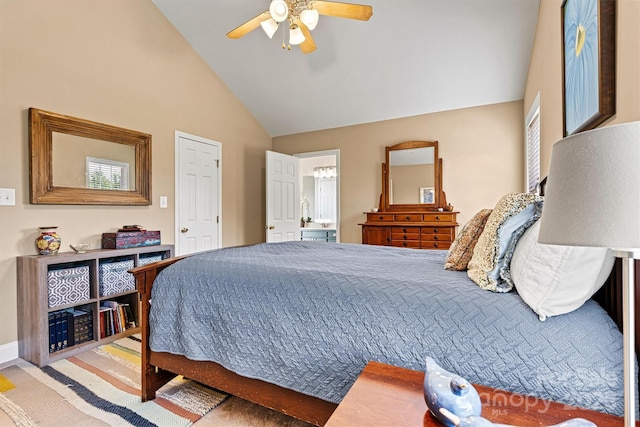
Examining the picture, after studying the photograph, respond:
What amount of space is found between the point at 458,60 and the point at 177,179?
344cm

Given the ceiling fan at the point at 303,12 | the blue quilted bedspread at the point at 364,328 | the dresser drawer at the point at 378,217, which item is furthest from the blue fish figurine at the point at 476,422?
the dresser drawer at the point at 378,217

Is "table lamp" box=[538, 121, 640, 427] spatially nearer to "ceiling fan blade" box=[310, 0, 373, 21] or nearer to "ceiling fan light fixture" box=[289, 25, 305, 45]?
"ceiling fan blade" box=[310, 0, 373, 21]

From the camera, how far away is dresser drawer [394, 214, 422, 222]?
402 centimetres

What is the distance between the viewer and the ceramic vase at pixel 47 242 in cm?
244

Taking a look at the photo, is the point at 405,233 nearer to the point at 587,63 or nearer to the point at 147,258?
the point at 587,63

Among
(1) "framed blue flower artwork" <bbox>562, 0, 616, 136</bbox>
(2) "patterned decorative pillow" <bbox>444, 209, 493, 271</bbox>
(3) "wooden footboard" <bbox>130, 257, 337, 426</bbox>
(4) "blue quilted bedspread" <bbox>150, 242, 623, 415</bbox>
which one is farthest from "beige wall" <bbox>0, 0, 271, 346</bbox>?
(1) "framed blue flower artwork" <bbox>562, 0, 616, 136</bbox>

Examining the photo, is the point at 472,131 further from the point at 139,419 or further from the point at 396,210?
the point at 139,419

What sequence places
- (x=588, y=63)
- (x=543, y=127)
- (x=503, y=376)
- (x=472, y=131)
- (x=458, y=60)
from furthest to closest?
(x=472, y=131) < (x=458, y=60) < (x=543, y=127) < (x=588, y=63) < (x=503, y=376)

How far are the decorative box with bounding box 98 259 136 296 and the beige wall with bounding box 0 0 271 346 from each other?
37 centimetres

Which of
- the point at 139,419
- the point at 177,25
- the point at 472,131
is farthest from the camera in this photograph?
the point at 472,131

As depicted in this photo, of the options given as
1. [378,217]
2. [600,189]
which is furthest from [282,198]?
[600,189]

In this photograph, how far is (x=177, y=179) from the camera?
3682 mm

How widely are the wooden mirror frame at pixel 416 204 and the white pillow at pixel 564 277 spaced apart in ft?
10.5

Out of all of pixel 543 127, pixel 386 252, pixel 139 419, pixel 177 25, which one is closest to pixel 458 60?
pixel 543 127
